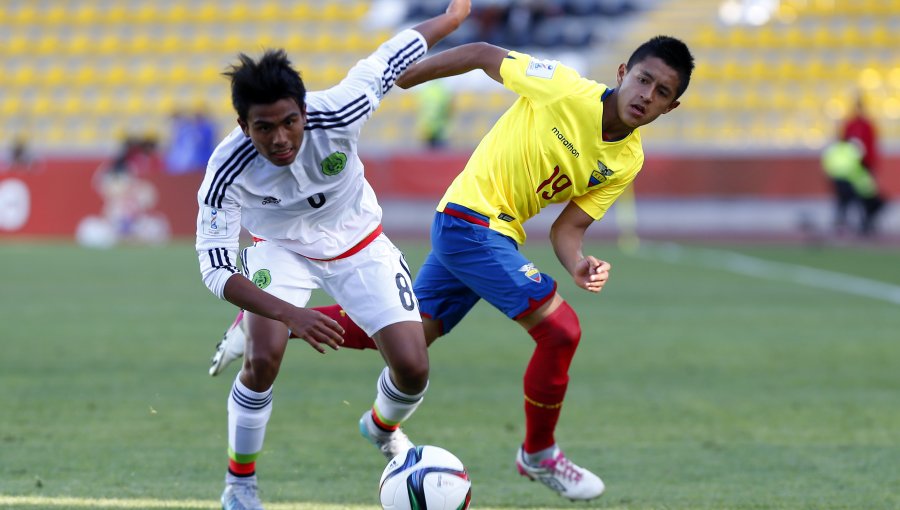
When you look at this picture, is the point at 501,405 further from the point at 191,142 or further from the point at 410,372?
the point at 191,142

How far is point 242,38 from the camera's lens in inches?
1032

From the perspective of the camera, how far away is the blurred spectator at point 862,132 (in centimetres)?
1981

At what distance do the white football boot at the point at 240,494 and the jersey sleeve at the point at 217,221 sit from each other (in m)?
0.73

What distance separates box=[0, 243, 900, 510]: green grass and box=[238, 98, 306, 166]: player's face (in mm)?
1359

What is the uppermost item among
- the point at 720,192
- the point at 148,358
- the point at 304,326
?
the point at 304,326

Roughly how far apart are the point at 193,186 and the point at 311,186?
16.2m

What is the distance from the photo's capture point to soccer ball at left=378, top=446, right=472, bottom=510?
4516mm

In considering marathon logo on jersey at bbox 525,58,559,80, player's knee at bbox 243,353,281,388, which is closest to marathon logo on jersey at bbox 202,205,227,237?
player's knee at bbox 243,353,281,388

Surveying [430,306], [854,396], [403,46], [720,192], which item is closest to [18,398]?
[430,306]

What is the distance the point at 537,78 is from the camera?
5.65 m

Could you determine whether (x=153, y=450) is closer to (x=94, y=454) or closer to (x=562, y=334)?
(x=94, y=454)

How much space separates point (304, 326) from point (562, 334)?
1.32 meters

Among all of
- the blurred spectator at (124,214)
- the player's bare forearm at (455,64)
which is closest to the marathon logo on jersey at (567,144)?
the player's bare forearm at (455,64)

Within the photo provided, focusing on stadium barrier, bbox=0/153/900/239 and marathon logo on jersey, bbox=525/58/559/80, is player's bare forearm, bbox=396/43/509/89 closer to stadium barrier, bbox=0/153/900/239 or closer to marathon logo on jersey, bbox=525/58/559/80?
marathon logo on jersey, bbox=525/58/559/80
